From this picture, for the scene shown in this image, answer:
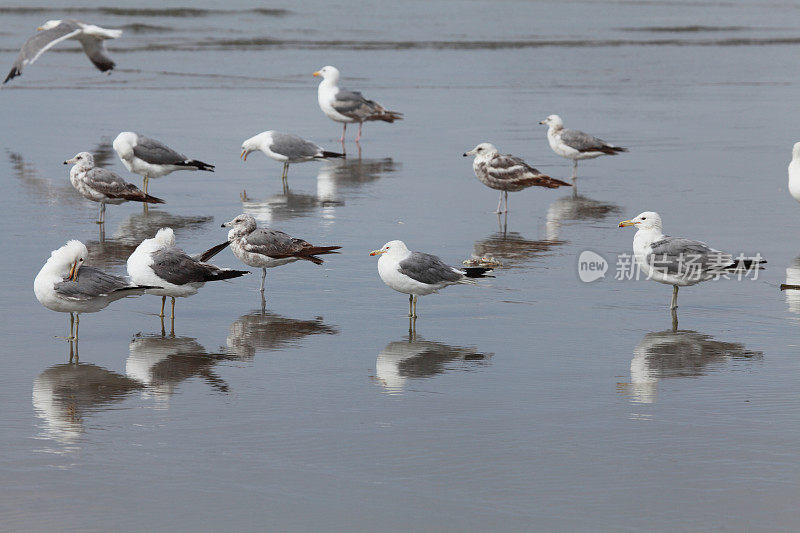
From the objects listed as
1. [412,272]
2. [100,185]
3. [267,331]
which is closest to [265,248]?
[267,331]

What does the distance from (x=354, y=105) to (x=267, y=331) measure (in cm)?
1294

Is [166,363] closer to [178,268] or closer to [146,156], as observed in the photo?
[178,268]

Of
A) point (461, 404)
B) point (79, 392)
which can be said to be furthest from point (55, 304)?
point (461, 404)

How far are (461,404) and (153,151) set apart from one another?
9.98 metres

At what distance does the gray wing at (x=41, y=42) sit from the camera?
20.3 m

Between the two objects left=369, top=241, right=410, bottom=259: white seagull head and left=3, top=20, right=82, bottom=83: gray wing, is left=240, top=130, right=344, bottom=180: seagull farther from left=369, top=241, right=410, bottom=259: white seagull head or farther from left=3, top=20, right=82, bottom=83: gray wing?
left=369, top=241, right=410, bottom=259: white seagull head

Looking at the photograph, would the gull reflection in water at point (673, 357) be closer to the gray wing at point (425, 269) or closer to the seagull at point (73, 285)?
the gray wing at point (425, 269)

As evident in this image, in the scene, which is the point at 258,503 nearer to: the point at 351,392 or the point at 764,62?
the point at 351,392

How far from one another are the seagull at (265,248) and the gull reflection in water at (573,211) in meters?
3.85

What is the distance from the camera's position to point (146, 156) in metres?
16.8

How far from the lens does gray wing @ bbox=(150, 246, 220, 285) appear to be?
1012cm

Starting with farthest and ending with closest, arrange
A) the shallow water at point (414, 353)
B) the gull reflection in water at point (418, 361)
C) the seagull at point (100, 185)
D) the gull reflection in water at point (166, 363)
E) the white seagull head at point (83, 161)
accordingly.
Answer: the white seagull head at point (83, 161) < the seagull at point (100, 185) < the gull reflection in water at point (418, 361) < the gull reflection in water at point (166, 363) < the shallow water at point (414, 353)

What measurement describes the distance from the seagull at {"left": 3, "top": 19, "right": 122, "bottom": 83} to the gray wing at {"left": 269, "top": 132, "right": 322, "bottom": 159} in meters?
3.67

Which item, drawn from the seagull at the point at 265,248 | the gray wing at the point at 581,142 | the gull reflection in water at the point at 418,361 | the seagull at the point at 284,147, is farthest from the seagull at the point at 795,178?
the seagull at the point at 284,147
